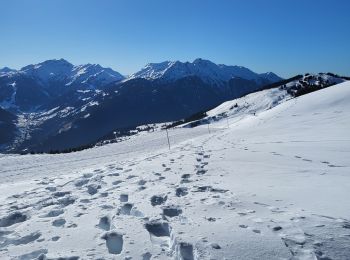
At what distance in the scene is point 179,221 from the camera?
7863 millimetres

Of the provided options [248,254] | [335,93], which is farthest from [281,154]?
[335,93]

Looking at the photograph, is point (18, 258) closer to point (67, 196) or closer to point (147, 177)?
point (67, 196)

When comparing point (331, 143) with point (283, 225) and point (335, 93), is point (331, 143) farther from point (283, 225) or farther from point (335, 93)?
point (335, 93)

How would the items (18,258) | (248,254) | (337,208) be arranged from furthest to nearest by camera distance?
(337,208) → (18,258) → (248,254)

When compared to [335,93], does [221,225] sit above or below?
below

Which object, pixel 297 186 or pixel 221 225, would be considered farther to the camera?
pixel 297 186

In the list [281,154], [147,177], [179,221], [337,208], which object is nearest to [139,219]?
[179,221]

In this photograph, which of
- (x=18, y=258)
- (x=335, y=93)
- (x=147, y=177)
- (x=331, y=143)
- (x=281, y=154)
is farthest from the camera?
(x=335, y=93)

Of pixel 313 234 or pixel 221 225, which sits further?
pixel 221 225

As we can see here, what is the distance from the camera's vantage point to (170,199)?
988 centimetres

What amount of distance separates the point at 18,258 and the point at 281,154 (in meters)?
13.0

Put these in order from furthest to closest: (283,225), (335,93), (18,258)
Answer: (335,93), (283,225), (18,258)

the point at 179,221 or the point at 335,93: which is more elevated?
the point at 335,93

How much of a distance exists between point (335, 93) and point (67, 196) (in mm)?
42122
